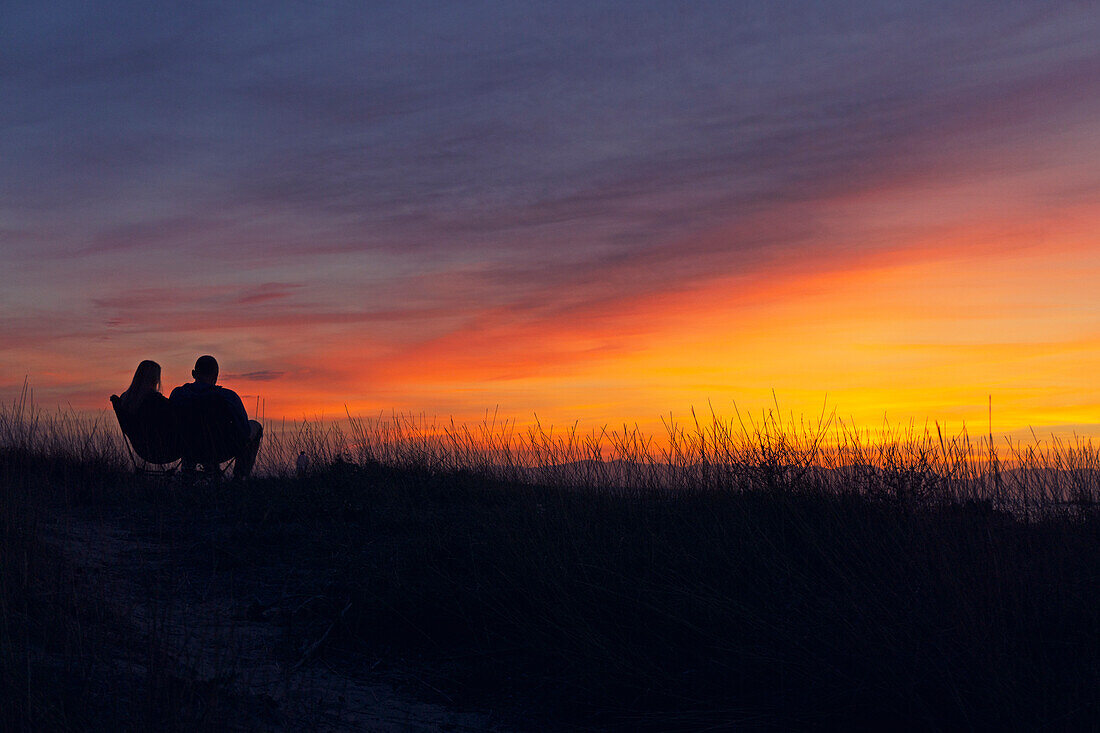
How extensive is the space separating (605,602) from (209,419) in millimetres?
5889

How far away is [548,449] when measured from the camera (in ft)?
29.5

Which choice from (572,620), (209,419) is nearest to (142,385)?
(209,419)

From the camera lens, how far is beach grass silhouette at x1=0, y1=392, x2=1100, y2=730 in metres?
3.50

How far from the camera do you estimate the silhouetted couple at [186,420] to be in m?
8.71

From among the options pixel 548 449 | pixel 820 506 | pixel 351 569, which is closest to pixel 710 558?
pixel 820 506

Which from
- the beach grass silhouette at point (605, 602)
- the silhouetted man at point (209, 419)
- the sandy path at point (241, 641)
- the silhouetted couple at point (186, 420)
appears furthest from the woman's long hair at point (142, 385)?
the sandy path at point (241, 641)

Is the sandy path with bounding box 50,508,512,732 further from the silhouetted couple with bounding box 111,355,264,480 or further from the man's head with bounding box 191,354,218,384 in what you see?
the man's head with bounding box 191,354,218,384

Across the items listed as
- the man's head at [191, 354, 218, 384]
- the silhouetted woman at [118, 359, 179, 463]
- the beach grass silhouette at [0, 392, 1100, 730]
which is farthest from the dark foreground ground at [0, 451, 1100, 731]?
the man's head at [191, 354, 218, 384]

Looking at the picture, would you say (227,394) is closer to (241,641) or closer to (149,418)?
(149,418)

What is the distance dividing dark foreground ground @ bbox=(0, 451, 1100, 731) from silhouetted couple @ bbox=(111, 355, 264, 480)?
6.91ft

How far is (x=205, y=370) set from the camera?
9.02 m

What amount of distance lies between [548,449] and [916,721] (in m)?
5.80

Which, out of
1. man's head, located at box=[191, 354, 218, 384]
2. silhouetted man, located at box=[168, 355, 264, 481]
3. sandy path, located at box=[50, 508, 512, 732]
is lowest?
sandy path, located at box=[50, 508, 512, 732]

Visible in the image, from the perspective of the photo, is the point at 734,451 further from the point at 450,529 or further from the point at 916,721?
the point at 916,721
